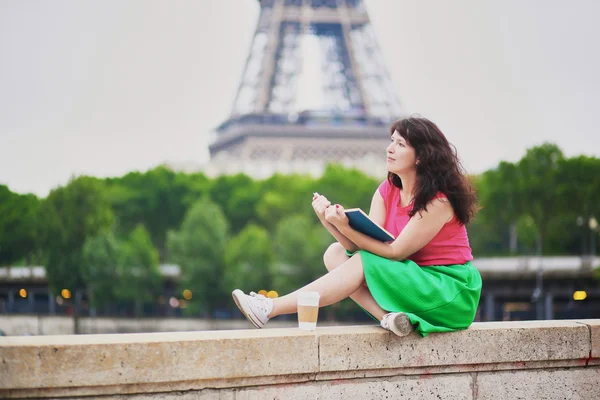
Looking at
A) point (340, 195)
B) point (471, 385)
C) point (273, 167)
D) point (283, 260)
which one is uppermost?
point (273, 167)

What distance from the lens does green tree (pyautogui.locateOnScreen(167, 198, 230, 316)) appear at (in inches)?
1873

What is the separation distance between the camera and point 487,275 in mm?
47812

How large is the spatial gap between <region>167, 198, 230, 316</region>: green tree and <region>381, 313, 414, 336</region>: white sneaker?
139 ft

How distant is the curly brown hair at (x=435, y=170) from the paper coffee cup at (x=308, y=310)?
2.85 ft

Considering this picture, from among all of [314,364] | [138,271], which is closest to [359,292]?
[314,364]

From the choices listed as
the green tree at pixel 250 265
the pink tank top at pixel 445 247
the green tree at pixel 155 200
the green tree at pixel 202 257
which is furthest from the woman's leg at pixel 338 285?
the green tree at pixel 155 200

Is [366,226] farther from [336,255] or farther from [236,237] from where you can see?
[236,237]

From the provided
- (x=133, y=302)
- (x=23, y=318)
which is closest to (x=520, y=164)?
(x=133, y=302)

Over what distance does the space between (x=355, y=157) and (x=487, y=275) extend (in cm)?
2675

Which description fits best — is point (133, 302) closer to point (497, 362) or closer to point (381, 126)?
point (381, 126)

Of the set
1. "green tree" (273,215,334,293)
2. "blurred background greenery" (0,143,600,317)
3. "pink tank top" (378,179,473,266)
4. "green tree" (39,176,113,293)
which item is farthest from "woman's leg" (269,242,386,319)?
"green tree" (39,176,113,293)

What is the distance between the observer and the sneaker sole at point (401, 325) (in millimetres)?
5453

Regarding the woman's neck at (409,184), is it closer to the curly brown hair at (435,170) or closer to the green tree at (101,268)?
the curly brown hair at (435,170)

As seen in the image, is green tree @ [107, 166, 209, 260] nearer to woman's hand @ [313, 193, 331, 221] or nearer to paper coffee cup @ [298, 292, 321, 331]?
woman's hand @ [313, 193, 331, 221]
